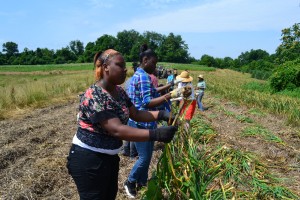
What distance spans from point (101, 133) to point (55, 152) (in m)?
3.66

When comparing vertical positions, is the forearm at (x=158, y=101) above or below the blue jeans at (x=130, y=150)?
above

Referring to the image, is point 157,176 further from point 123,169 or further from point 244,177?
point 123,169

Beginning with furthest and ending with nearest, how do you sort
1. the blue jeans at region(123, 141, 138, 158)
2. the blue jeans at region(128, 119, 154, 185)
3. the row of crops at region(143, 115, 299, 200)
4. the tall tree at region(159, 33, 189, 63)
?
the tall tree at region(159, 33, 189, 63) < the blue jeans at region(123, 141, 138, 158) < the blue jeans at region(128, 119, 154, 185) < the row of crops at region(143, 115, 299, 200)

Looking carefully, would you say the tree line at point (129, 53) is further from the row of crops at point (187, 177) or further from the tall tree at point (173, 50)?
the row of crops at point (187, 177)

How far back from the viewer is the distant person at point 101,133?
217 centimetres

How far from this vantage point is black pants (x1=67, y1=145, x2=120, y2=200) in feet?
7.55

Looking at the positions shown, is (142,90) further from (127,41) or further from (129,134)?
(127,41)

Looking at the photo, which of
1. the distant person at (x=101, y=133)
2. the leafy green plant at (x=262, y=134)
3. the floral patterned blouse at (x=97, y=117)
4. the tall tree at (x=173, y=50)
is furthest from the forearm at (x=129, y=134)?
the tall tree at (x=173, y=50)

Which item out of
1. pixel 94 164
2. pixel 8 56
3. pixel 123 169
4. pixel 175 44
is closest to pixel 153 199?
pixel 94 164

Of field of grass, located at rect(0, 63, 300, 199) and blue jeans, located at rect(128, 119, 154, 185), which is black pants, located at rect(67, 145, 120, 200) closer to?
field of grass, located at rect(0, 63, 300, 199)

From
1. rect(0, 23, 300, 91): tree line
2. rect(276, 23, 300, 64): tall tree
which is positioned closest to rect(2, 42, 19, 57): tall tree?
rect(0, 23, 300, 91): tree line

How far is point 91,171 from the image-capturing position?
2.31 meters

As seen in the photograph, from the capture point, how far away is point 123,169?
4.81 m

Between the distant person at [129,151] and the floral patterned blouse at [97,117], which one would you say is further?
the distant person at [129,151]
